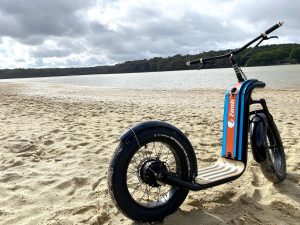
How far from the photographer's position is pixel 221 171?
12.2 ft

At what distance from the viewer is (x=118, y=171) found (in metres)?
2.90

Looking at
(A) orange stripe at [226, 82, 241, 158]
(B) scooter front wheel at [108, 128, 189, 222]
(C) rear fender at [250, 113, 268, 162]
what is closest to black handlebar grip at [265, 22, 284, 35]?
(A) orange stripe at [226, 82, 241, 158]

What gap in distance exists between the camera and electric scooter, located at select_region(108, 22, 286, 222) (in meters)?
2.97

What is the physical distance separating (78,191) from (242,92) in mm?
2153

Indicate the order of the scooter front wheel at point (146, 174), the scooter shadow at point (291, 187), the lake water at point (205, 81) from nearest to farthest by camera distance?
the scooter front wheel at point (146, 174) → the scooter shadow at point (291, 187) → the lake water at point (205, 81)

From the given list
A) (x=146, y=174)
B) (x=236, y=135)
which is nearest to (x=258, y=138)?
(x=236, y=135)

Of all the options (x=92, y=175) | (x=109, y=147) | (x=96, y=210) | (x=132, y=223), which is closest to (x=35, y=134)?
(x=109, y=147)

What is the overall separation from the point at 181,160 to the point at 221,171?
0.66 m

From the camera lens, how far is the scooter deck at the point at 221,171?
3.46 m

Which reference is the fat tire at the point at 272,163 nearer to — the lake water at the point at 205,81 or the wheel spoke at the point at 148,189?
the wheel spoke at the point at 148,189

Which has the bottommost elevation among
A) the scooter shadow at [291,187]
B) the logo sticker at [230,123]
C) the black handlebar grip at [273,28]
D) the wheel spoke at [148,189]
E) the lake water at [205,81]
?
the lake water at [205,81]

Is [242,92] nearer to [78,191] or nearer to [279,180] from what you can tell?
[279,180]

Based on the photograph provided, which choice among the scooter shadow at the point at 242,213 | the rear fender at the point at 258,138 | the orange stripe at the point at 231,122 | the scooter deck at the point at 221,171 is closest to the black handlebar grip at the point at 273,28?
the orange stripe at the point at 231,122

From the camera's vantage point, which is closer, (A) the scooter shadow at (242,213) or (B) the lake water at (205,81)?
(A) the scooter shadow at (242,213)
